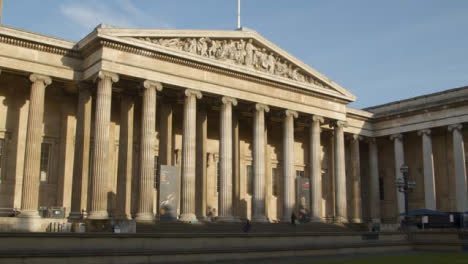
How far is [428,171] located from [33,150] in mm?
33512

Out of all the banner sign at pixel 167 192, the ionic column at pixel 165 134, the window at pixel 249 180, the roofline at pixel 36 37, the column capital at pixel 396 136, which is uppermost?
the roofline at pixel 36 37

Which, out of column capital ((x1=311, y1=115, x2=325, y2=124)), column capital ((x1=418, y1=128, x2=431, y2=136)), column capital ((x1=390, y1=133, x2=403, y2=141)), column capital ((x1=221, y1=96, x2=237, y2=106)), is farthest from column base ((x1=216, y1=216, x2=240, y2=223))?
column capital ((x1=390, y1=133, x2=403, y2=141))

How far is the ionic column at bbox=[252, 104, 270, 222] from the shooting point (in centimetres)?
3809

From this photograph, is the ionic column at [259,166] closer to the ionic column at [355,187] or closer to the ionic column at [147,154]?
the ionic column at [147,154]

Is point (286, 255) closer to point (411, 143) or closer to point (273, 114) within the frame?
point (273, 114)

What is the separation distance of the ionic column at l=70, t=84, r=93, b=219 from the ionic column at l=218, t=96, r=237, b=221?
913cm

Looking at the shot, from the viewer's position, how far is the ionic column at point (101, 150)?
30.5m

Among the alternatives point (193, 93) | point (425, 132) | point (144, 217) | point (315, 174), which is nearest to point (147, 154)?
point (144, 217)

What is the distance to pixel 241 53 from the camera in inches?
1527

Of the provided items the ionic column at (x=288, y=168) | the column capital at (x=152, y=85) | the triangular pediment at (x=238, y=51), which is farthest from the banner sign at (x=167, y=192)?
the ionic column at (x=288, y=168)

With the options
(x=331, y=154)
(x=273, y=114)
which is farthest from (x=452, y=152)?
(x=273, y=114)

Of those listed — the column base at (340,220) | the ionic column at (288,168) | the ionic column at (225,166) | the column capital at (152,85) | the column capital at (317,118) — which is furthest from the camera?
the column capital at (317,118)

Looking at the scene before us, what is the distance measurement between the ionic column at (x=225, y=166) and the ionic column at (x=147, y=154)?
5.55 m

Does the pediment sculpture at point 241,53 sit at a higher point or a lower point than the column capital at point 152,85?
higher
